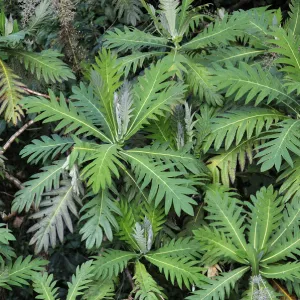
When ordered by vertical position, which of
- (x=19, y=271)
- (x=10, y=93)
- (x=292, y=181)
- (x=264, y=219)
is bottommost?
(x=19, y=271)

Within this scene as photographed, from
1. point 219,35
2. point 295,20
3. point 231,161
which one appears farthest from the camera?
point 295,20

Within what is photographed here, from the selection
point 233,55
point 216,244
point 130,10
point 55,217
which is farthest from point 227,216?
point 130,10

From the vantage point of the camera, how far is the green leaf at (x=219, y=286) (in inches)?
88.1

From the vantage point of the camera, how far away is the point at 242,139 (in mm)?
2592

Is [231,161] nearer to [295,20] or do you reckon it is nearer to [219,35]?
[219,35]

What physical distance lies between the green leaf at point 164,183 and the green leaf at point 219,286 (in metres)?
0.32

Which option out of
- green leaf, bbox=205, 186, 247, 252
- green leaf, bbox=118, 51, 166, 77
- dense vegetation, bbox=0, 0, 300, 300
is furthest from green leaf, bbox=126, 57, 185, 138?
green leaf, bbox=205, 186, 247, 252

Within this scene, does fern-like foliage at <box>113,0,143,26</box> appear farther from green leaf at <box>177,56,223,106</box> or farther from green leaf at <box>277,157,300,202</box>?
green leaf at <box>277,157,300,202</box>

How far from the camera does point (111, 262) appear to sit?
2.41 metres

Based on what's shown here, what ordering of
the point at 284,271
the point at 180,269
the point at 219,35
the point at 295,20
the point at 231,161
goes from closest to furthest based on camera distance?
1. the point at 284,271
2. the point at 180,269
3. the point at 231,161
4. the point at 219,35
5. the point at 295,20

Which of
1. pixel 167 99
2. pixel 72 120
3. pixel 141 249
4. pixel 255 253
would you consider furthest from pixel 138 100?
pixel 255 253

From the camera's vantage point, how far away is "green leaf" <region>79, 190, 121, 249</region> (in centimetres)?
232

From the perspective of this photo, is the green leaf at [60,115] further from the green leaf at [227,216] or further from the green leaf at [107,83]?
the green leaf at [227,216]

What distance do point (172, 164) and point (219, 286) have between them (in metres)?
0.56
